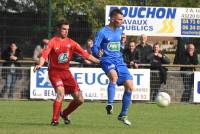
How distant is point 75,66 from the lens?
68.4ft

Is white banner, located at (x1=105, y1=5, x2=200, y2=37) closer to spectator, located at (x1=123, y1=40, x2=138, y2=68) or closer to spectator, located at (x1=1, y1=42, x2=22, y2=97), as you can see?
spectator, located at (x1=123, y1=40, x2=138, y2=68)

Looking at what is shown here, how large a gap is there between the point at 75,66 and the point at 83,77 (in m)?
0.61

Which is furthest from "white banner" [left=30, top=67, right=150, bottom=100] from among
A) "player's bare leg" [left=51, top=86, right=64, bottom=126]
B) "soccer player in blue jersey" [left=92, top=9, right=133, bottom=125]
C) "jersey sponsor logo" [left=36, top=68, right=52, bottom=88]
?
"player's bare leg" [left=51, top=86, right=64, bottom=126]

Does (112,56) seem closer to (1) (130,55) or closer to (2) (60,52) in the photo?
(2) (60,52)

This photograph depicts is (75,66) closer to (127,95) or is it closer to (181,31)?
(181,31)

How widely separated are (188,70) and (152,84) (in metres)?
1.32

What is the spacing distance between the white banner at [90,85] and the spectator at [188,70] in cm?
114

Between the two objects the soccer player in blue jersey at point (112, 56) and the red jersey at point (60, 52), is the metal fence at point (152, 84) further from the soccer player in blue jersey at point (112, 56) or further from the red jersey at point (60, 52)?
the red jersey at point (60, 52)

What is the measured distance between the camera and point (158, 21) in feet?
75.4

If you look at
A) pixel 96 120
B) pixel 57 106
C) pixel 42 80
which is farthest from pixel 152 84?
pixel 57 106

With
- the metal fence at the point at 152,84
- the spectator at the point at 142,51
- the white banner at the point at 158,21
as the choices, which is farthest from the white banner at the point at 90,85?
the white banner at the point at 158,21

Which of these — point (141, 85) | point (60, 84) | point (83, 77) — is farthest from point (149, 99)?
point (60, 84)

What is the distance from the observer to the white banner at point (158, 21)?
74.9 feet

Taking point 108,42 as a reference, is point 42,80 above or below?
below
